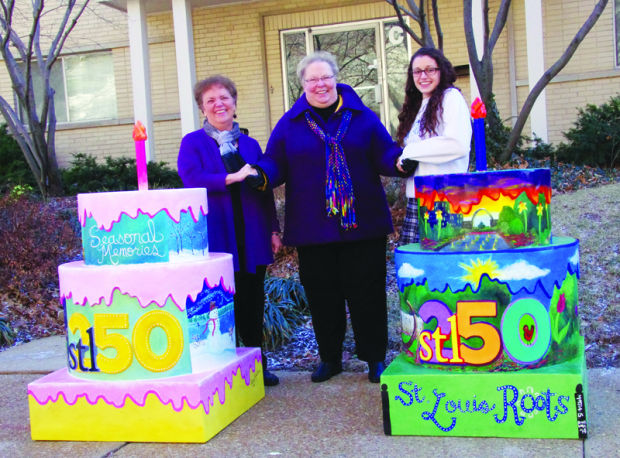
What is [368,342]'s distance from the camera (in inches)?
162

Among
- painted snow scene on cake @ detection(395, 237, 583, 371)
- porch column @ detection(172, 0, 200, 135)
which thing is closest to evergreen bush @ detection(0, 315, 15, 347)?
painted snow scene on cake @ detection(395, 237, 583, 371)

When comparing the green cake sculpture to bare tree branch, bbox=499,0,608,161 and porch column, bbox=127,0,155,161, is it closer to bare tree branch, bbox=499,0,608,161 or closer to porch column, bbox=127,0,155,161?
bare tree branch, bbox=499,0,608,161

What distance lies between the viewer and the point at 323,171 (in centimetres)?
401

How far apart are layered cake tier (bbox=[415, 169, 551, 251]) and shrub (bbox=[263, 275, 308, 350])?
213cm

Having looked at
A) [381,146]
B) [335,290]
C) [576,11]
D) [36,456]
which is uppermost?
[576,11]

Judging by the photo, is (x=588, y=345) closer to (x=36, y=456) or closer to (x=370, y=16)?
(x=36, y=456)

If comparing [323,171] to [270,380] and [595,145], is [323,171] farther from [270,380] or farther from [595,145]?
[595,145]

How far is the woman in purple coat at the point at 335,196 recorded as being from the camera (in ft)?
13.0

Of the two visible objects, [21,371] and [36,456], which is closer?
[36,456]

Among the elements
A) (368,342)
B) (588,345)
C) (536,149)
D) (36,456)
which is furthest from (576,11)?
(36,456)

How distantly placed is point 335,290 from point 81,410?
1.54m

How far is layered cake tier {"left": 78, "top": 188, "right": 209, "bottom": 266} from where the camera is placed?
11.2ft

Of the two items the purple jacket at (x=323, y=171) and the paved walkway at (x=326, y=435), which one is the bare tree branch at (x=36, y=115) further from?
the purple jacket at (x=323, y=171)

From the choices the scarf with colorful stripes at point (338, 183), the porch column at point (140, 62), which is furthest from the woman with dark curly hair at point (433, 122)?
the porch column at point (140, 62)
